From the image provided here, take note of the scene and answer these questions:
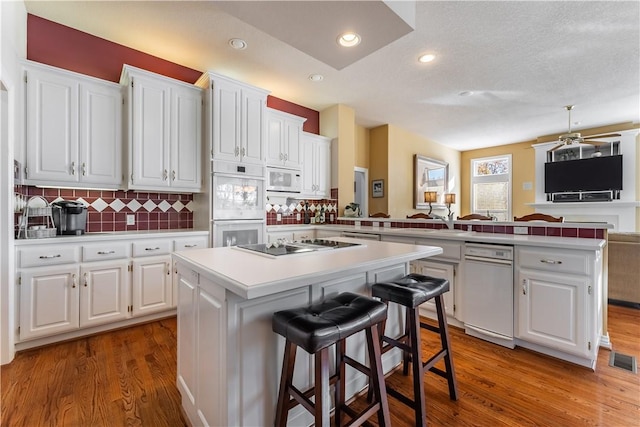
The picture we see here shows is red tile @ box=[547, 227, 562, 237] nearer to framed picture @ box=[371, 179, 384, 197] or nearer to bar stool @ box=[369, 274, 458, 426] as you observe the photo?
bar stool @ box=[369, 274, 458, 426]

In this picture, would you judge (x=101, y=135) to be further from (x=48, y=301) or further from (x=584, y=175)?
(x=584, y=175)

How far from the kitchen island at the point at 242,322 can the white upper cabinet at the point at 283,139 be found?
104 inches

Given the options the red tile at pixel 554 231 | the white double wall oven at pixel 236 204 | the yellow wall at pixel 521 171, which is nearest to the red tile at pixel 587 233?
the red tile at pixel 554 231

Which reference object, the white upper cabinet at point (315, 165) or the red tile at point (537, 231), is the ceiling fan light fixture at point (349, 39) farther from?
the white upper cabinet at point (315, 165)

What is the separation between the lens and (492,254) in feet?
7.95

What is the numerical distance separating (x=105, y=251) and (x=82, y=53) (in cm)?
201

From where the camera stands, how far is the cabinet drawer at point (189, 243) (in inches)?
115

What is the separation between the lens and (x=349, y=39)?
1904 mm

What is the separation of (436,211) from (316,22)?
6.21 metres

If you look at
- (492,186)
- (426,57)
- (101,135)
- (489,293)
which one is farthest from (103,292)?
(492,186)

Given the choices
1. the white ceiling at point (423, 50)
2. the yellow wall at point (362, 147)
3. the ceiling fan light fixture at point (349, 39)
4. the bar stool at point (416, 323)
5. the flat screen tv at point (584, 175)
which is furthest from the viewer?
the yellow wall at point (362, 147)

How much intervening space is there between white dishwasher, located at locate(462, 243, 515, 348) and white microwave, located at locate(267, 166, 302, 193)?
2521mm

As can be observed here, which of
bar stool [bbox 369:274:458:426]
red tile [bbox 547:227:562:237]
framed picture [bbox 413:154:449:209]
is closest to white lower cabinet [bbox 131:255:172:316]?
bar stool [bbox 369:274:458:426]

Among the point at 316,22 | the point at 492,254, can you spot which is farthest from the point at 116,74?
the point at 492,254
